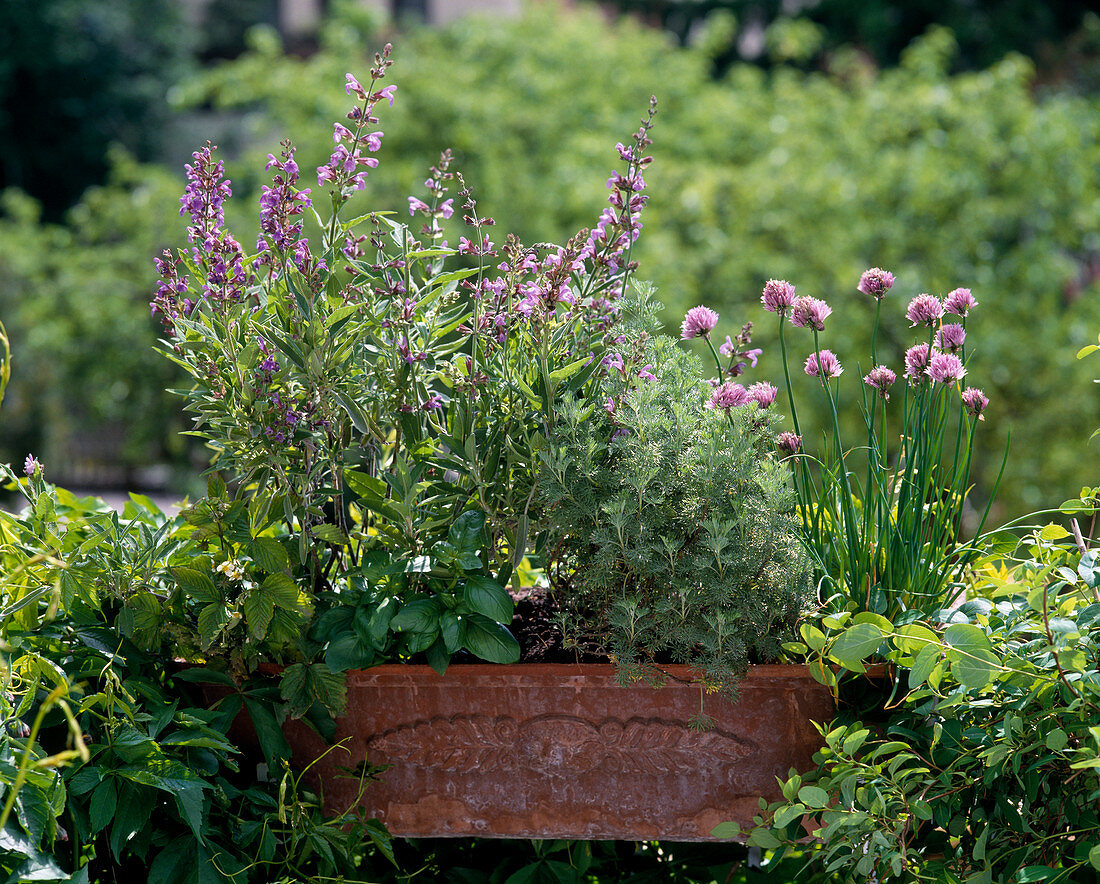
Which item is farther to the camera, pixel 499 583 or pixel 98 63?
pixel 98 63

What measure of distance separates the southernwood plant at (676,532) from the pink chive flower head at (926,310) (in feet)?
0.80

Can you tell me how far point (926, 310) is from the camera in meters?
1.22

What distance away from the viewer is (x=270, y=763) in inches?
45.1

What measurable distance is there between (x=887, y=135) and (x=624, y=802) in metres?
7.09

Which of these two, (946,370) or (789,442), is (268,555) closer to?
(789,442)

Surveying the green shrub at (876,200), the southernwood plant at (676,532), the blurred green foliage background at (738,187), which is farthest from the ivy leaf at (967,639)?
the blurred green foliage background at (738,187)

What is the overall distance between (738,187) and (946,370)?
19.7ft

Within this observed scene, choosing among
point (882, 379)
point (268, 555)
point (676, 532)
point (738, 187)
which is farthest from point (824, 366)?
point (738, 187)

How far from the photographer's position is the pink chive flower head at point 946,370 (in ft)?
3.81

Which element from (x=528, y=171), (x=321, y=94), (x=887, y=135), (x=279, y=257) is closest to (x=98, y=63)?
(x=321, y=94)

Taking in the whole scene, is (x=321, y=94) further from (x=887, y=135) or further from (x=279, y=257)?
(x=279, y=257)

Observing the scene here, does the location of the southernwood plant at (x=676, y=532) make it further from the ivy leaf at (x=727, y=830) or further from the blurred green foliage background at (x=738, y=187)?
the blurred green foliage background at (x=738, y=187)

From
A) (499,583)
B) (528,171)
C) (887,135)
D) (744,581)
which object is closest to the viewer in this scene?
(744,581)

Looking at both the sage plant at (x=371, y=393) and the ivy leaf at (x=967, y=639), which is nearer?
the ivy leaf at (x=967, y=639)
